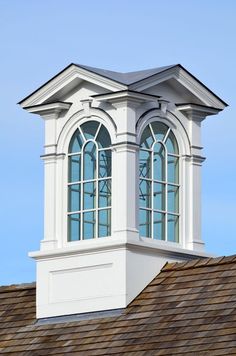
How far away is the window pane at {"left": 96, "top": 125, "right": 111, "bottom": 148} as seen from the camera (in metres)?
32.6

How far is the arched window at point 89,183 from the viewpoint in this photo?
32438mm

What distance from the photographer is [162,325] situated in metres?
30.3

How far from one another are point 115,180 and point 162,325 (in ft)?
9.65

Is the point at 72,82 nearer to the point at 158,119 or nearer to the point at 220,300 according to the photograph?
the point at 158,119

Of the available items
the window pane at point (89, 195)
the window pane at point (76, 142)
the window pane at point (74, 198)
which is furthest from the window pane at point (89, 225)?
the window pane at point (76, 142)

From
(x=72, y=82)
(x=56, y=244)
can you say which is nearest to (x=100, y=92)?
(x=72, y=82)

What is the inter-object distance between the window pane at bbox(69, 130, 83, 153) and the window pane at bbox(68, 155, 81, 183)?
11 centimetres

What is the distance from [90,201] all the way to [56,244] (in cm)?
90

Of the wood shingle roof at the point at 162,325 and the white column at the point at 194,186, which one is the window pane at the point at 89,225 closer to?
the wood shingle roof at the point at 162,325

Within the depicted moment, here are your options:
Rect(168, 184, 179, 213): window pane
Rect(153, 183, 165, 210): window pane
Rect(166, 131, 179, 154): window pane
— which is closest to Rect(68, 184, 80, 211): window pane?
Rect(153, 183, 165, 210): window pane

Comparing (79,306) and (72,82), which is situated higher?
(72,82)

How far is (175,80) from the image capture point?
107 feet

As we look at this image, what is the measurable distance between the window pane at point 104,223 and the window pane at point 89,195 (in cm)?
24

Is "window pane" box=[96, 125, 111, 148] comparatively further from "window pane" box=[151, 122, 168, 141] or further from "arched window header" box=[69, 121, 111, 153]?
"window pane" box=[151, 122, 168, 141]
